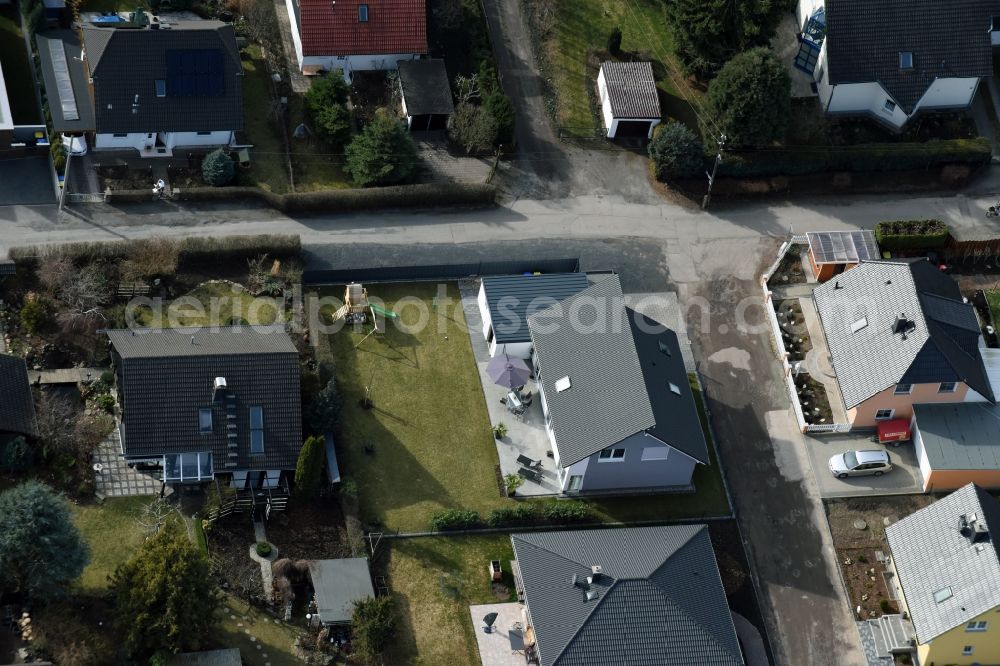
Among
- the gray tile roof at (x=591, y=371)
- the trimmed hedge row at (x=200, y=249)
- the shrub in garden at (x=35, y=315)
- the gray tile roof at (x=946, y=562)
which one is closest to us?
the gray tile roof at (x=946, y=562)

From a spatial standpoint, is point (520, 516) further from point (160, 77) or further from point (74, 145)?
point (74, 145)

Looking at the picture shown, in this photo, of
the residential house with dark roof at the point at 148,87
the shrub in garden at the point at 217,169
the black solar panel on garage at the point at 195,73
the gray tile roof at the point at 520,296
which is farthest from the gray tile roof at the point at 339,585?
the black solar panel on garage at the point at 195,73

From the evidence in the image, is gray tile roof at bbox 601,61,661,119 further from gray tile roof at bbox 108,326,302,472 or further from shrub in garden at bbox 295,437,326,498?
shrub in garden at bbox 295,437,326,498

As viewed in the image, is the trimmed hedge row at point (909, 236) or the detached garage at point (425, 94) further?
the detached garage at point (425, 94)

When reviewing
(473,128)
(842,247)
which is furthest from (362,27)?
(842,247)

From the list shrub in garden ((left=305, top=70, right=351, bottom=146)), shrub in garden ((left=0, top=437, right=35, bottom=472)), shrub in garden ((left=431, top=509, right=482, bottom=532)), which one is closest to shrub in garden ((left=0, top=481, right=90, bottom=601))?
shrub in garden ((left=0, top=437, right=35, bottom=472))

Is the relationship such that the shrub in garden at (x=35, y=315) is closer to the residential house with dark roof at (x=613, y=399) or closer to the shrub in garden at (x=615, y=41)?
the residential house with dark roof at (x=613, y=399)

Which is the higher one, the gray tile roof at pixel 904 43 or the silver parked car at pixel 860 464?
the gray tile roof at pixel 904 43
